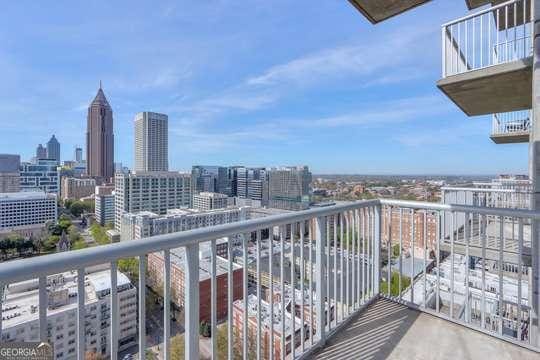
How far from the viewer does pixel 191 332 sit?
110cm

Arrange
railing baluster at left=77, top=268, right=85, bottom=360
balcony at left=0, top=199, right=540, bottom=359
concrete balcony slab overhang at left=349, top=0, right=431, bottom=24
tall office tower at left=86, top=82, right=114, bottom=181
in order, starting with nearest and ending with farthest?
railing baluster at left=77, top=268, right=85, bottom=360
balcony at left=0, top=199, right=540, bottom=359
concrete balcony slab overhang at left=349, top=0, right=431, bottom=24
tall office tower at left=86, top=82, right=114, bottom=181

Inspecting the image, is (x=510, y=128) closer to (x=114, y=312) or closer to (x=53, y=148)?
(x=114, y=312)

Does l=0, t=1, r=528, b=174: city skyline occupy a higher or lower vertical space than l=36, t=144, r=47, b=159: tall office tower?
lower

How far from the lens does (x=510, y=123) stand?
248 inches

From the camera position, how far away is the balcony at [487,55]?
3.14 m

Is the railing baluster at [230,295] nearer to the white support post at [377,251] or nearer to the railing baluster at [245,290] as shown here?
the railing baluster at [245,290]

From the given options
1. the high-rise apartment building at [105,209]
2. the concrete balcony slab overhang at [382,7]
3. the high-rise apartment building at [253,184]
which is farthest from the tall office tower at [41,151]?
the concrete balcony slab overhang at [382,7]

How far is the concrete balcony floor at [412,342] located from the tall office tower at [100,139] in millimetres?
69099

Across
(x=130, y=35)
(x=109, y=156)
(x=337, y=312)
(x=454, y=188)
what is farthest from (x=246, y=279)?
(x=109, y=156)

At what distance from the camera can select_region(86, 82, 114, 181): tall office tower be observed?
2395 inches

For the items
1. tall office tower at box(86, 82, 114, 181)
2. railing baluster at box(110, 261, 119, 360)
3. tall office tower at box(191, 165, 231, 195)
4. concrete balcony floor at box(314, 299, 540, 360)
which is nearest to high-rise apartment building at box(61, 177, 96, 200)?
tall office tower at box(86, 82, 114, 181)

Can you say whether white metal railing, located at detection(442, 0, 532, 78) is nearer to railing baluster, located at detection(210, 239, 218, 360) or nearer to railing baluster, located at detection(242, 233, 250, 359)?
railing baluster, located at detection(242, 233, 250, 359)

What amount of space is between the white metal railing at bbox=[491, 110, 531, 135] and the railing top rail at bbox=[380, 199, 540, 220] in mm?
5518

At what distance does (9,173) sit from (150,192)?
2529 centimetres
